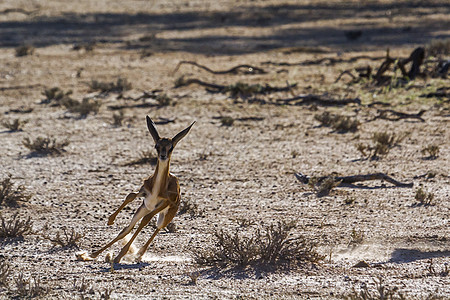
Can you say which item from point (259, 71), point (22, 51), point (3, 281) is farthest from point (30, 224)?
point (22, 51)

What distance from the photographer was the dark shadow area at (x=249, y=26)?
21.3 metres

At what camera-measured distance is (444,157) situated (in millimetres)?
9516

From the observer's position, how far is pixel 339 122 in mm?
11234

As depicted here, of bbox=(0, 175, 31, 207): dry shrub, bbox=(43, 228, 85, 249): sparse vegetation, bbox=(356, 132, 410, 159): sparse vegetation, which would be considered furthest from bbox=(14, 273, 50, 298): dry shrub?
bbox=(356, 132, 410, 159): sparse vegetation

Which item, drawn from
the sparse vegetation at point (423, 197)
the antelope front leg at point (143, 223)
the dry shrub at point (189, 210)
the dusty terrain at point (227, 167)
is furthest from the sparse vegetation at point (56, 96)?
the antelope front leg at point (143, 223)

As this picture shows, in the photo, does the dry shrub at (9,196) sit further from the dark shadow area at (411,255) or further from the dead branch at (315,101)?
the dead branch at (315,101)

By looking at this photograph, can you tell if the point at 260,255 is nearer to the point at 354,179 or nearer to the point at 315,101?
the point at 354,179

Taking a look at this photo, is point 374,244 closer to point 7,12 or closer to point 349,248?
point 349,248

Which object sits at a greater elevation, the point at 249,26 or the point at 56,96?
the point at 56,96

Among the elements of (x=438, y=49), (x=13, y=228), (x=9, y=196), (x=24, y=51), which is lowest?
(x=24, y=51)

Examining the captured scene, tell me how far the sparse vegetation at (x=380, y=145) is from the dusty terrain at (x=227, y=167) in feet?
0.40

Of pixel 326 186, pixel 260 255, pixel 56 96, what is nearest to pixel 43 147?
pixel 56 96

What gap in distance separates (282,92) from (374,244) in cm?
816

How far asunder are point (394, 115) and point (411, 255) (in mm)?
6458
